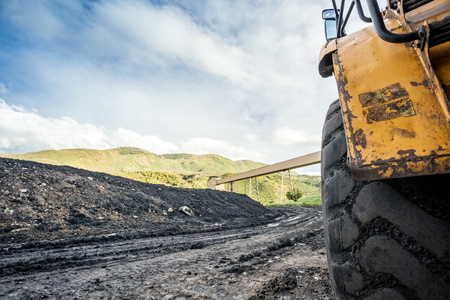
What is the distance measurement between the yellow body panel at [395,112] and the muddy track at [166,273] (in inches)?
45.8

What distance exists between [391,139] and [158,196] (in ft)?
27.0

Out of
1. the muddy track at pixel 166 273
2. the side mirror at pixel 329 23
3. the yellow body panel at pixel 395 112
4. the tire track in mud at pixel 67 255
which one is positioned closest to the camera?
the yellow body panel at pixel 395 112

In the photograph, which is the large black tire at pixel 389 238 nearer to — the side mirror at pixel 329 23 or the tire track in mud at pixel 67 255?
the side mirror at pixel 329 23

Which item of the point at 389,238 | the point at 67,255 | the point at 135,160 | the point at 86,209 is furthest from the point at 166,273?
the point at 135,160

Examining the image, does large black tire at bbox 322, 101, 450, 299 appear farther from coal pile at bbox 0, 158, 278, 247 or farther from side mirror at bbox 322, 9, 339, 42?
coal pile at bbox 0, 158, 278, 247

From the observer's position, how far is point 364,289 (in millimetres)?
911

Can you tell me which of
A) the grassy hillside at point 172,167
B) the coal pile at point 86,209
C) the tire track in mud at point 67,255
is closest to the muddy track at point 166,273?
the tire track in mud at point 67,255

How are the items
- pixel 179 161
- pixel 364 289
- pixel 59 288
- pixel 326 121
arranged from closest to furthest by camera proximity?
1. pixel 364 289
2. pixel 326 121
3. pixel 59 288
4. pixel 179 161

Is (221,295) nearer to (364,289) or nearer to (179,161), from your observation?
(364,289)

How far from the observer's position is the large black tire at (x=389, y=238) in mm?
820

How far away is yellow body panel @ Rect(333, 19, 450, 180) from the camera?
742 mm

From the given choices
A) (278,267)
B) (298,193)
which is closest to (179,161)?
(298,193)

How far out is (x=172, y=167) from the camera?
310ft

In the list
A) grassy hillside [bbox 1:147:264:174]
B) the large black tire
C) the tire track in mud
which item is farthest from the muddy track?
grassy hillside [bbox 1:147:264:174]
